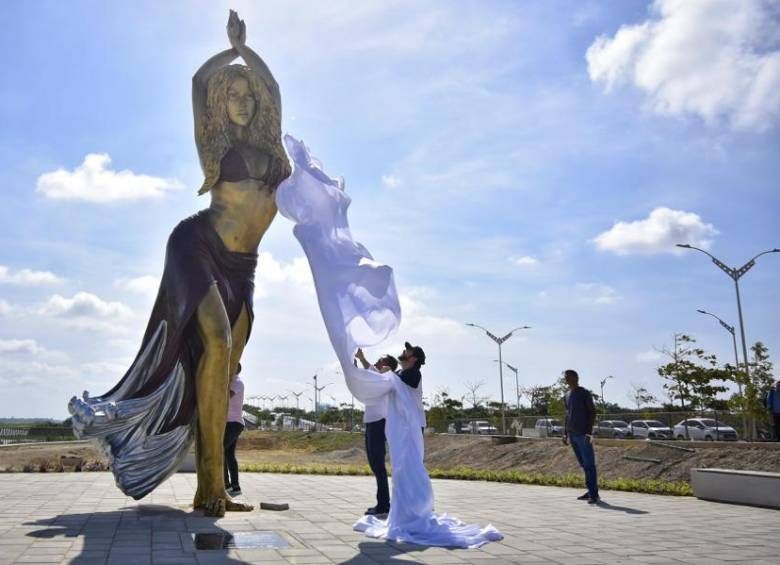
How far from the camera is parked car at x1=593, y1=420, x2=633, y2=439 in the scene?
32.5 metres

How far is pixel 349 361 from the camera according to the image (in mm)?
6766

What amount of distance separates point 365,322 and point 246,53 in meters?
3.71

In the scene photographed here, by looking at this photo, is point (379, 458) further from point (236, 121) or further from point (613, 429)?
point (613, 429)

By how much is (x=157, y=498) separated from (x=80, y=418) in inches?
88.5

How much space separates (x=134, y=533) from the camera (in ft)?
20.6

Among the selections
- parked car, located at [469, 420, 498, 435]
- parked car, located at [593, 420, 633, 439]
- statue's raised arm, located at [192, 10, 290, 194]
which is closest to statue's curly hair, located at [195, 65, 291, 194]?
statue's raised arm, located at [192, 10, 290, 194]

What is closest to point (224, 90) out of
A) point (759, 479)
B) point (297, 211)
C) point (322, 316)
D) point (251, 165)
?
point (251, 165)

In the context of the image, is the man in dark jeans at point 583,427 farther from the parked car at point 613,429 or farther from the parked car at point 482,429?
the parked car at point 482,429

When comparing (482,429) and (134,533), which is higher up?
(482,429)

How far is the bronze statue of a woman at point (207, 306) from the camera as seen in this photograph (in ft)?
24.7

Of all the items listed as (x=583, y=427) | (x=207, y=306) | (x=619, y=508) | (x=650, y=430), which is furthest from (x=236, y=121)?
(x=650, y=430)

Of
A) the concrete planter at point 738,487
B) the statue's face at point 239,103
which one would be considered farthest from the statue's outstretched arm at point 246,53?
the concrete planter at point 738,487

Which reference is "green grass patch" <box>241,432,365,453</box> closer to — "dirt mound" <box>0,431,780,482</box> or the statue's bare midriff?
"dirt mound" <box>0,431,780,482</box>

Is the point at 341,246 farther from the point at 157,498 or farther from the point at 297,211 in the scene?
the point at 157,498
